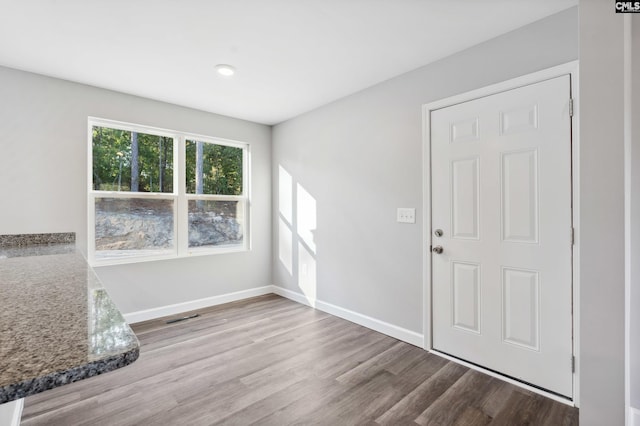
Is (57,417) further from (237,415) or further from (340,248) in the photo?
(340,248)

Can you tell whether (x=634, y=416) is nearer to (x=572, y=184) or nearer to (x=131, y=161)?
Answer: (x=572, y=184)

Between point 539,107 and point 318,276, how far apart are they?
270 centimetres

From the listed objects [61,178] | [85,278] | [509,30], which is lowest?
[85,278]

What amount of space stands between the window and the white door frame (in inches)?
99.5

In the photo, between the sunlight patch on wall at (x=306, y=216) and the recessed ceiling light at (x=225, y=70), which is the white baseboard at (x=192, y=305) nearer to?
the sunlight patch on wall at (x=306, y=216)

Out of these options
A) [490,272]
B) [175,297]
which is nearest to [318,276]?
[175,297]

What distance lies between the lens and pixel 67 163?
2988 millimetres

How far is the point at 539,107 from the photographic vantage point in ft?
6.82

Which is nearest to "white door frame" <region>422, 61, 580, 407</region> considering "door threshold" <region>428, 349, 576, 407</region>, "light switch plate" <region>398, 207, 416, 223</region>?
"door threshold" <region>428, 349, 576, 407</region>

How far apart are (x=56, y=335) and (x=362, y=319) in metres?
2.95

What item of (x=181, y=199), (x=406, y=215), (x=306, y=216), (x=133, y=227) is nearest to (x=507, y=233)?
(x=406, y=215)

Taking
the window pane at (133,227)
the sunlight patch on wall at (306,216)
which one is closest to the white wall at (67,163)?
the window pane at (133,227)

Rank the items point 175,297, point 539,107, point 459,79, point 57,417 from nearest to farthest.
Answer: point 57,417
point 539,107
point 459,79
point 175,297

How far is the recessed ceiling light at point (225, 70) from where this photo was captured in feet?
8.84
